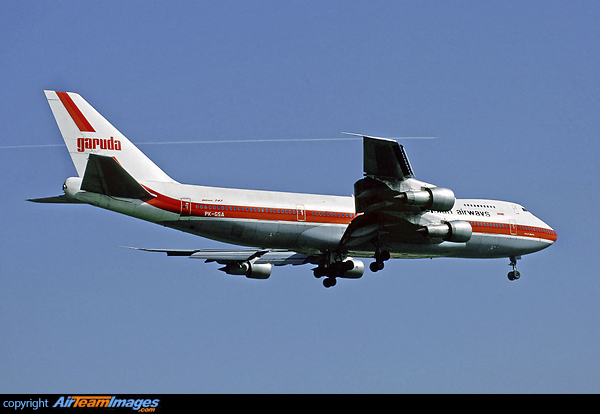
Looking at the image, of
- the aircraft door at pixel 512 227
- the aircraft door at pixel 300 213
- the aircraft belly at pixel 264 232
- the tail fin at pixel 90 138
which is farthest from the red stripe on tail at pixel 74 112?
the aircraft door at pixel 512 227

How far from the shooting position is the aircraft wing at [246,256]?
151ft

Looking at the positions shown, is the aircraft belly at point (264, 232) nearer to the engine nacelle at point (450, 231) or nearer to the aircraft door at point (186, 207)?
the aircraft door at point (186, 207)

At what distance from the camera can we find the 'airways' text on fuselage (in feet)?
129

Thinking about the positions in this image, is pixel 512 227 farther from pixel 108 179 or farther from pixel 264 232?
pixel 108 179

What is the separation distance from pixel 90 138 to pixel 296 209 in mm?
9708

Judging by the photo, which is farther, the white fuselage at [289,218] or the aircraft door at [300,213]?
the aircraft door at [300,213]

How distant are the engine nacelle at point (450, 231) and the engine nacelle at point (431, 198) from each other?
2.41 metres

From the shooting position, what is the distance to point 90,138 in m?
39.4

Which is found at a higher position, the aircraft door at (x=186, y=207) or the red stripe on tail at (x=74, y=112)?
the red stripe on tail at (x=74, y=112)

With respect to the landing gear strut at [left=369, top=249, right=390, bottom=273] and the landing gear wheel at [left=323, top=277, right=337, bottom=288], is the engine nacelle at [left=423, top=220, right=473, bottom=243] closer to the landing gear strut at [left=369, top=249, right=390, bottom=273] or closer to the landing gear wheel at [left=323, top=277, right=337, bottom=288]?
the landing gear strut at [left=369, top=249, right=390, bottom=273]

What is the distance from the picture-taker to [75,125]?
39.2 m
